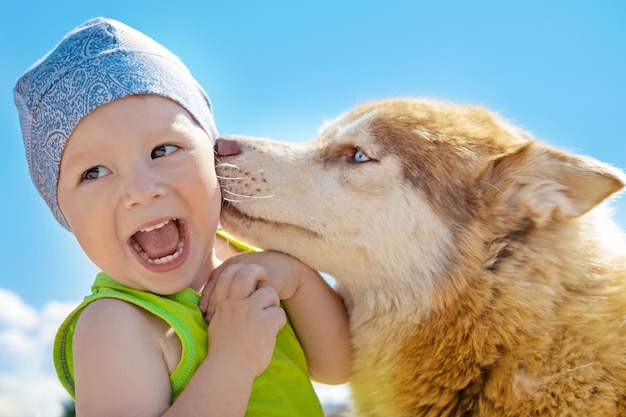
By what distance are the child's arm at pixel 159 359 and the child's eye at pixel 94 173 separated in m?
0.52

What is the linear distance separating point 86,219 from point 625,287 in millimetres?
2516

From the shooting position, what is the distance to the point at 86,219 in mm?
2646

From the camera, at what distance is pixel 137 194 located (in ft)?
8.29

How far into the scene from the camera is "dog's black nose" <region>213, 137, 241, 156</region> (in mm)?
3179

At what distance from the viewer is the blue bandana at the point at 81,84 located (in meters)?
2.72

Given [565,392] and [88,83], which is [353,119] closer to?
[88,83]

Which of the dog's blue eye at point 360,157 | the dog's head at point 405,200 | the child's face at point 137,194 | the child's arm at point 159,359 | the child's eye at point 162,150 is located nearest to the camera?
the child's arm at point 159,359

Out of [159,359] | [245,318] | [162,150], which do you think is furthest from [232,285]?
[162,150]

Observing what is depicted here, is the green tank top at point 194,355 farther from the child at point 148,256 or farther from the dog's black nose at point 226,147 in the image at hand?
the dog's black nose at point 226,147

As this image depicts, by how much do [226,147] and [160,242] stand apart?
0.70 m

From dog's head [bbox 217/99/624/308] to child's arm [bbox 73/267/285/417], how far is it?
604 millimetres

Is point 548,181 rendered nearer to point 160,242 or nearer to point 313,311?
point 313,311

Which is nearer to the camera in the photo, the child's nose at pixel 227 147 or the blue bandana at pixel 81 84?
the blue bandana at pixel 81 84

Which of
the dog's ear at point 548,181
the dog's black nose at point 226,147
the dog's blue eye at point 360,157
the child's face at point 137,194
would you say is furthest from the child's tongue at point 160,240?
the dog's ear at point 548,181
